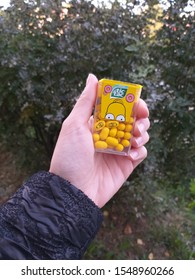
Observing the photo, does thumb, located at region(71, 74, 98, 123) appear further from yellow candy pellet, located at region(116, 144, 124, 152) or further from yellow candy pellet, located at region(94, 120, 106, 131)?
yellow candy pellet, located at region(116, 144, 124, 152)

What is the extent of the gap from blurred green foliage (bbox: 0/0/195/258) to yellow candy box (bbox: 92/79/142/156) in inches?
35.1

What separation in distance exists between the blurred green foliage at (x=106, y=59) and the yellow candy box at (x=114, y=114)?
2.93 feet

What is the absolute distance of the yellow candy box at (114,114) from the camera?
1568mm

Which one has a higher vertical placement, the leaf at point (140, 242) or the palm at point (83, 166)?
the palm at point (83, 166)

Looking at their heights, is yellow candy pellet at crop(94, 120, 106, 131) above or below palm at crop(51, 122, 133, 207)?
above

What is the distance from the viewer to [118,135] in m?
1.62

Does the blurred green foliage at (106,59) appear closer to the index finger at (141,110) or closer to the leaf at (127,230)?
the leaf at (127,230)

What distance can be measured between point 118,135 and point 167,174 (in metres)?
1.52

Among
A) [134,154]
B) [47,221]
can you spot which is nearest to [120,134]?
[134,154]

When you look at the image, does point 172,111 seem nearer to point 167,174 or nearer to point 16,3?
point 167,174

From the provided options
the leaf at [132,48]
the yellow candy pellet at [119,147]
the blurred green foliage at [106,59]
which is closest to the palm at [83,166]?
the yellow candy pellet at [119,147]

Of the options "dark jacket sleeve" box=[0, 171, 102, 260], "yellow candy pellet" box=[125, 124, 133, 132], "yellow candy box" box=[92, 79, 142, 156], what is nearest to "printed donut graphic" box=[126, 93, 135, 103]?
"yellow candy box" box=[92, 79, 142, 156]

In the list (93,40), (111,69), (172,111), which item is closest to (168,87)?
(172,111)

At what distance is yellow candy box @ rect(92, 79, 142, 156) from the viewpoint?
5.15 ft
